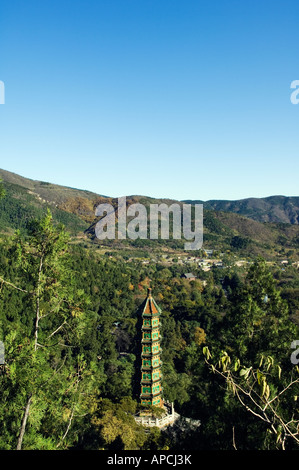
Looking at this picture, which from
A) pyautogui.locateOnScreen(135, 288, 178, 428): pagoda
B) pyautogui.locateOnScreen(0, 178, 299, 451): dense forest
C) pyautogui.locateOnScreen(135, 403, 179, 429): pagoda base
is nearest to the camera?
pyautogui.locateOnScreen(0, 178, 299, 451): dense forest

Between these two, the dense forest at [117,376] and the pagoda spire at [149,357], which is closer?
the dense forest at [117,376]

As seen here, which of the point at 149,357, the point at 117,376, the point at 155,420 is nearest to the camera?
the point at 155,420

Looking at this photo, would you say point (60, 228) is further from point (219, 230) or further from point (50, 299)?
point (219, 230)

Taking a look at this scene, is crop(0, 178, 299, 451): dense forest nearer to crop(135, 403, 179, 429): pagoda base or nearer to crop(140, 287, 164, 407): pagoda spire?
crop(135, 403, 179, 429): pagoda base

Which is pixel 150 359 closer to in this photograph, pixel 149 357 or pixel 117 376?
pixel 149 357

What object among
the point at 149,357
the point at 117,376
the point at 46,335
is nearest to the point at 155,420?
the point at 149,357

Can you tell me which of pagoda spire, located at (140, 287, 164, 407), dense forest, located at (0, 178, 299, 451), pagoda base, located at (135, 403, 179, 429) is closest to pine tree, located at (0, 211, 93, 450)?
dense forest, located at (0, 178, 299, 451)

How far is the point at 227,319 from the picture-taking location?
16.5 meters

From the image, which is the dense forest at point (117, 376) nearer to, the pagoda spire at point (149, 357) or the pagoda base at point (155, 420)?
the pagoda base at point (155, 420)

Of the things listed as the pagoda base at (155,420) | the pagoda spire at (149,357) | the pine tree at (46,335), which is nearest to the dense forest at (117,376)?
the pine tree at (46,335)

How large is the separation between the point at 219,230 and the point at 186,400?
152 meters

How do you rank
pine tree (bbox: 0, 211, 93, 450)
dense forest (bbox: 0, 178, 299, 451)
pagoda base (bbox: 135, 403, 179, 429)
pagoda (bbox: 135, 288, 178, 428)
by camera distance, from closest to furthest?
1. dense forest (bbox: 0, 178, 299, 451)
2. pine tree (bbox: 0, 211, 93, 450)
3. pagoda base (bbox: 135, 403, 179, 429)
4. pagoda (bbox: 135, 288, 178, 428)

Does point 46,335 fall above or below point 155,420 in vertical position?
above
